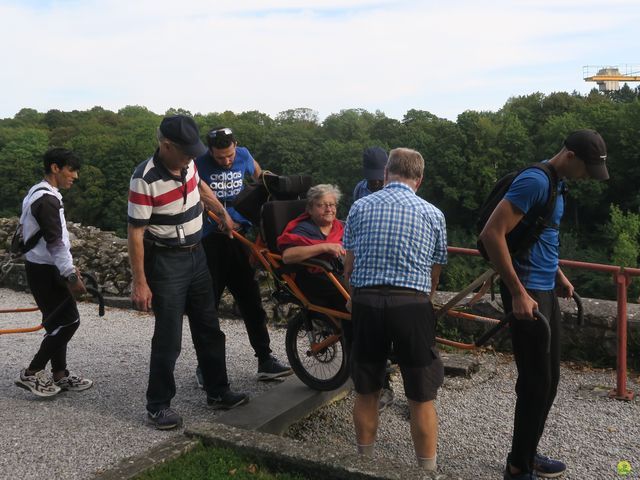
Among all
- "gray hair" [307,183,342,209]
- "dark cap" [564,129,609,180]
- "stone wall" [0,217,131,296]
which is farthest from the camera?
"stone wall" [0,217,131,296]

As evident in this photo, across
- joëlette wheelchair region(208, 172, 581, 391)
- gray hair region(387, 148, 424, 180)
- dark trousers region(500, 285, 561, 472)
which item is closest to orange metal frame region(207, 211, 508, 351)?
joëlette wheelchair region(208, 172, 581, 391)

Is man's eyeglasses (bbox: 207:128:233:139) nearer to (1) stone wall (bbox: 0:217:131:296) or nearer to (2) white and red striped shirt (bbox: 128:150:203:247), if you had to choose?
(2) white and red striped shirt (bbox: 128:150:203:247)

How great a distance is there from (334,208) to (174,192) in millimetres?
1050

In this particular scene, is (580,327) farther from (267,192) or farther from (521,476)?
(267,192)

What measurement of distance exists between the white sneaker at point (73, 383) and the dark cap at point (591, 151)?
3836 millimetres

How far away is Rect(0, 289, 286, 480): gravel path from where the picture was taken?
4.12 m

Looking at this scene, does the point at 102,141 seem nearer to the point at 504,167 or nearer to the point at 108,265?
the point at 504,167

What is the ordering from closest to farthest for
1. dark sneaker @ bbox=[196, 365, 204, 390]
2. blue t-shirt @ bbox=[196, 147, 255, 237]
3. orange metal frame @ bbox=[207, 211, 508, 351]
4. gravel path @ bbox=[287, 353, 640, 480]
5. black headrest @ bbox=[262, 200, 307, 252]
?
gravel path @ bbox=[287, 353, 640, 480] → orange metal frame @ bbox=[207, 211, 508, 351] → black headrest @ bbox=[262, 200, 307, 252] → blue t-shirt @ bbox=[196, 147, 255, 237] → dark sneaker @ bbox=[196, 365, 204, 390]

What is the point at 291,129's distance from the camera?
6406 centimetres

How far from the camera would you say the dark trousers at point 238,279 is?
531 centimetres

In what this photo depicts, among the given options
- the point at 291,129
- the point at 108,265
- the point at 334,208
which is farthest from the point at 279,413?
the point at 291,129

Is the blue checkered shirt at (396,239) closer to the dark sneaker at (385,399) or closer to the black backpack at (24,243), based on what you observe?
the dark sneaker at (385,399)

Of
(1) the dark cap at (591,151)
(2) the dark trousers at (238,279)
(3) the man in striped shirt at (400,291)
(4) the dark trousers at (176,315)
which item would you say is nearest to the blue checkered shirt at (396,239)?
(3) the man in striped shirt at (400,291)

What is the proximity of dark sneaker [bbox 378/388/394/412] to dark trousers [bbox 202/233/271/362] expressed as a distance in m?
1.02
